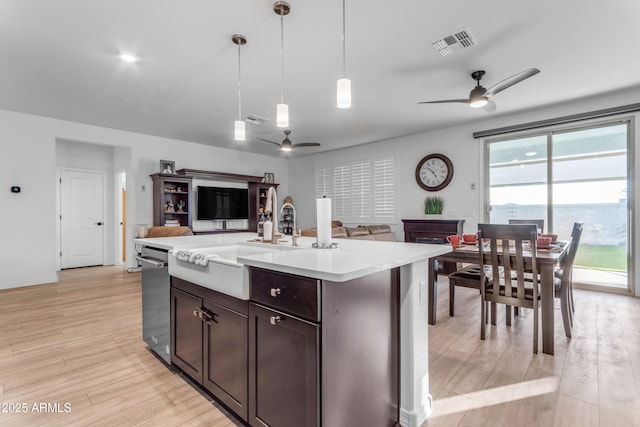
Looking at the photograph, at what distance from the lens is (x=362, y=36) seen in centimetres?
269

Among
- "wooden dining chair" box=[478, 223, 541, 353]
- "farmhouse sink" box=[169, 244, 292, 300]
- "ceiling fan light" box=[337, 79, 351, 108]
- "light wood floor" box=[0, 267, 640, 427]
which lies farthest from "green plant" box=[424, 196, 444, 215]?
"farmhouse sink" box=[169, 244, 292, 300]

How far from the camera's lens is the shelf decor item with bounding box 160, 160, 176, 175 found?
19.9ft

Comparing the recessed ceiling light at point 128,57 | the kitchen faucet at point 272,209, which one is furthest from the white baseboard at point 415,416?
the recessed ceiling light at point 128,57

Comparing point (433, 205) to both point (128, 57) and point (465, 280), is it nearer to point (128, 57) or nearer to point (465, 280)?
point (465, 280)

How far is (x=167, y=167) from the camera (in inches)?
241

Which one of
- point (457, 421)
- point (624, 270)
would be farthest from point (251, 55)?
point (624, 270)

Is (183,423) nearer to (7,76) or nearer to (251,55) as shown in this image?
(251,55)

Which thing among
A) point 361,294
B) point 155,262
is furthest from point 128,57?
point 361,294

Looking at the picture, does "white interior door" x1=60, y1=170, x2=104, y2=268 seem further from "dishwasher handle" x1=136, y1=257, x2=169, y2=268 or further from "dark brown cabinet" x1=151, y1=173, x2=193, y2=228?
"dishwasher handle" x1=136, y1=257, x2=169, y2=268

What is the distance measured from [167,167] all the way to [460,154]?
558 cm

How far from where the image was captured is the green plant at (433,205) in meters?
5.80

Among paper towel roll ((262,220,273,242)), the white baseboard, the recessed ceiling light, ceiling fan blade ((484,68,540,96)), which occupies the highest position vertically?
the recessed ceiling light

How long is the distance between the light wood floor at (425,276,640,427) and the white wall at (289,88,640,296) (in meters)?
2.32

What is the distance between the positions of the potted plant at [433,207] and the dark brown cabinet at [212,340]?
493 cm
